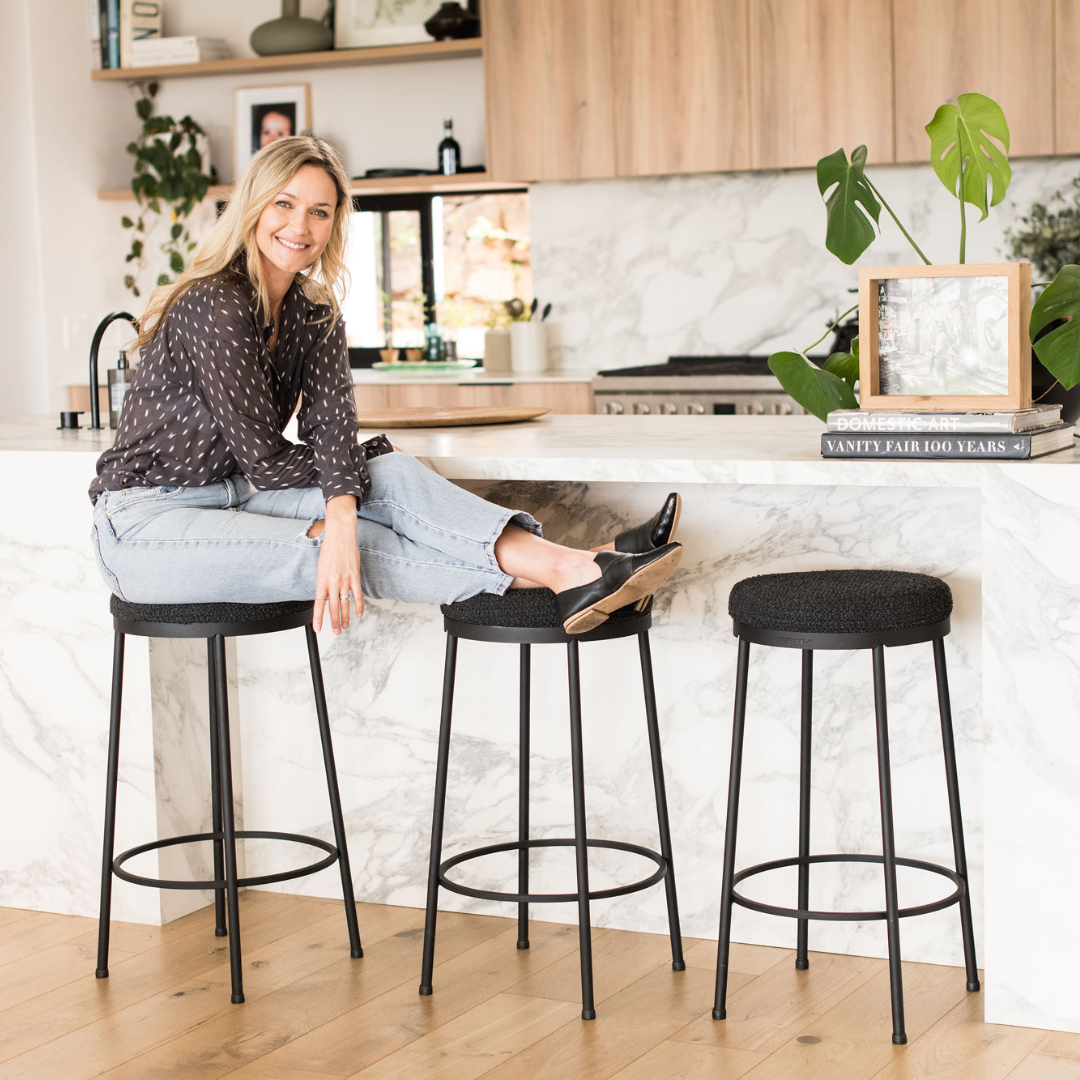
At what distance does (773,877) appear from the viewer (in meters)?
2.70

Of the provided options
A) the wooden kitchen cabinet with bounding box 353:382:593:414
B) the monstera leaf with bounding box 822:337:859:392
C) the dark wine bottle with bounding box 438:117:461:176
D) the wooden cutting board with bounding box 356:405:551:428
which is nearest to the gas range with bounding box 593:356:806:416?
the wooden kitchen cabinet with bounding box 353:382:593:414

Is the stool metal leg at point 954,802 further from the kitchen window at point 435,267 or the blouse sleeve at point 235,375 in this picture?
the kitchen window at point 435,267

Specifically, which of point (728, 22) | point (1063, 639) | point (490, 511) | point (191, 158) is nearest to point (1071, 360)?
point (1063, 639)

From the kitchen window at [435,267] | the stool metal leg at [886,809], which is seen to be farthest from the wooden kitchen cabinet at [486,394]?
the stool metal leg at [886,809]

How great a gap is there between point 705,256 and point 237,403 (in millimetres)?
3024

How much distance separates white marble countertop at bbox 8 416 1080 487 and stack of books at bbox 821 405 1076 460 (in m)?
0.02

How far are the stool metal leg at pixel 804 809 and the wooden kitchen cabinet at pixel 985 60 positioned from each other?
2.65m

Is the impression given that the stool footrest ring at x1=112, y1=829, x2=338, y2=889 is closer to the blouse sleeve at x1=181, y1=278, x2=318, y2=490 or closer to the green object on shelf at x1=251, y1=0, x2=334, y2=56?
the blouse sleeve at x1=181, y1=278, x2=318, y2=490

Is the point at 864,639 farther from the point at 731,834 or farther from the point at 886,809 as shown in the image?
the point at 731,834

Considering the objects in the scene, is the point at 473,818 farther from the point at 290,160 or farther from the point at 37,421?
the point at 37,421

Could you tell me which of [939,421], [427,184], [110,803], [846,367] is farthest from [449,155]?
[939,421]

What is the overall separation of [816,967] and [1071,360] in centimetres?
113

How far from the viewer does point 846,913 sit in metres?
2.28

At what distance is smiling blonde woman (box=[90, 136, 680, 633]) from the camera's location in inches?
94.1
